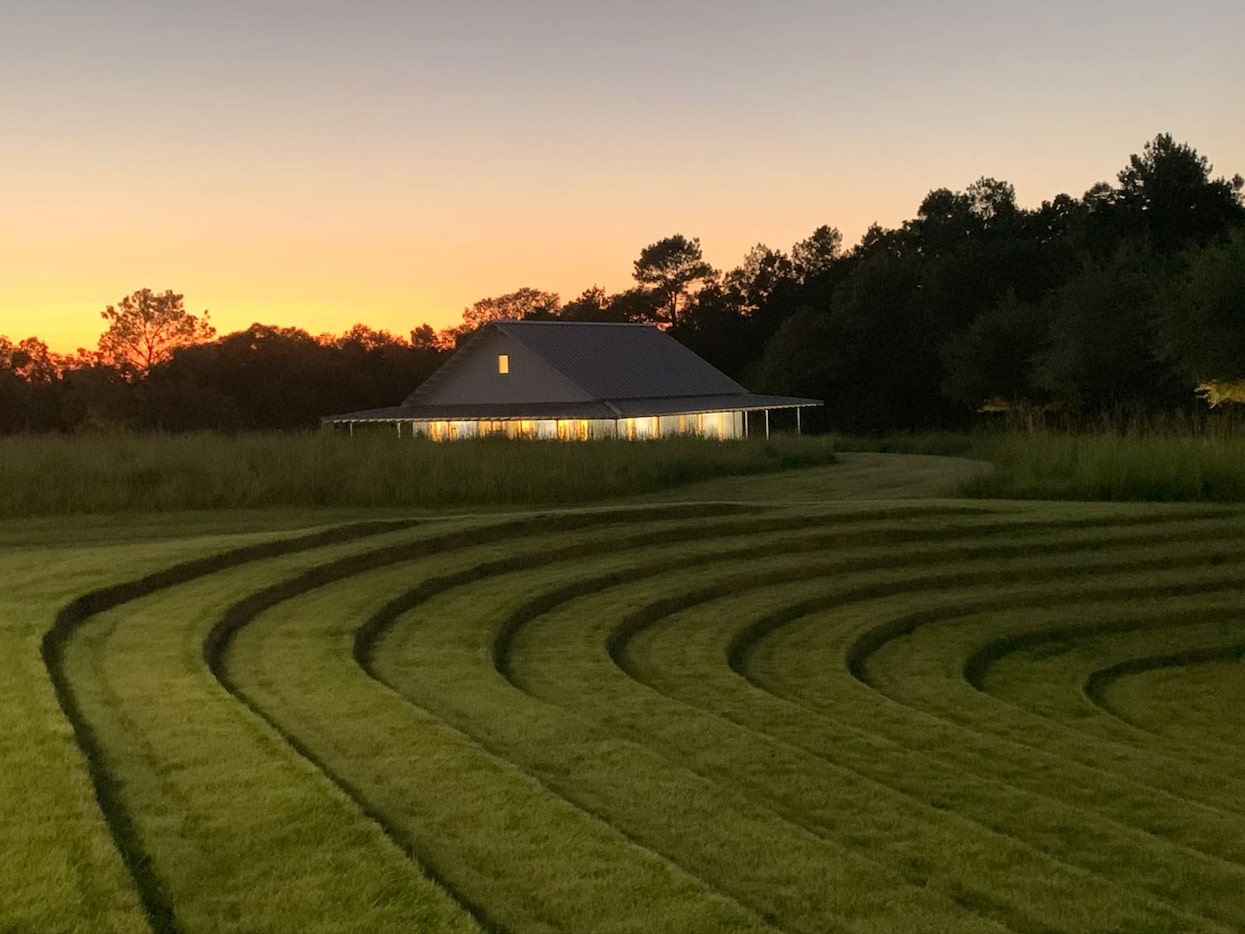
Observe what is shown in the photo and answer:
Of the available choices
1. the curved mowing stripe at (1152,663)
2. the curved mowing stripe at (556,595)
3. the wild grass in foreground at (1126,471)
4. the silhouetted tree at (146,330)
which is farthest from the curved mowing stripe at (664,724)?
the silhouetted tree at (146,330)

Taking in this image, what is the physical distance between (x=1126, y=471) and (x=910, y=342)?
105 ft

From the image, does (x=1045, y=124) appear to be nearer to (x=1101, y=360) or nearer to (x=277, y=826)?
(x=1101, y=360)

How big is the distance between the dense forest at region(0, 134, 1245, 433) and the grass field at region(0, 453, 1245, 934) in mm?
23929

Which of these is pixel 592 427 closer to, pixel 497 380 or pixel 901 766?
pixel 497 380

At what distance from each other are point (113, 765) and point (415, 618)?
Answer: 12.5 feet

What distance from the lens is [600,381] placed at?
3509 cm

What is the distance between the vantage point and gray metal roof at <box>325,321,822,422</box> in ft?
111

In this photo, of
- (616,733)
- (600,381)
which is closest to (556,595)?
(616,733)

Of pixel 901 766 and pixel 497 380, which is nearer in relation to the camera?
pixel 901 766

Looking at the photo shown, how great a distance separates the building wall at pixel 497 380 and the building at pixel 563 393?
28 millimetres

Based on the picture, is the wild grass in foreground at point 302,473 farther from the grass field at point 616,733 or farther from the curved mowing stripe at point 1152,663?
the curved mowing stripe at point 1152,663

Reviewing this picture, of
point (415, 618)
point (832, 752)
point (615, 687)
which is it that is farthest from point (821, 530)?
point (832, 752)

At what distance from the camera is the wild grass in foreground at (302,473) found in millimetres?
16328

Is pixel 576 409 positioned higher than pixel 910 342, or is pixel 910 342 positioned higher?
pixel 910 342
